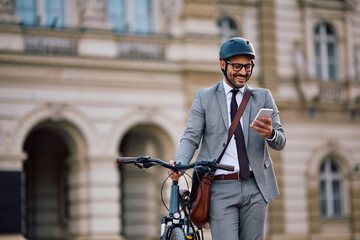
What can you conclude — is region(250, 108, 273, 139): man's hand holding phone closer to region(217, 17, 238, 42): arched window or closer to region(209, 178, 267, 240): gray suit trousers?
region(209, 178, 267, 240): gray suit trousers

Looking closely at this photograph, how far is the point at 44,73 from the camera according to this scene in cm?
1941

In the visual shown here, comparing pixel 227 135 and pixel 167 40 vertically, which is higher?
pixel 167 40

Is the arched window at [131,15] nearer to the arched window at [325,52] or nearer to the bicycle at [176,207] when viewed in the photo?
the arched window at [325,52]

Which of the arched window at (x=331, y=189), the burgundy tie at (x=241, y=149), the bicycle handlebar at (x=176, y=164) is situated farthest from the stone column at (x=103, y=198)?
the bicycle handlebar at (x=176, y=164)

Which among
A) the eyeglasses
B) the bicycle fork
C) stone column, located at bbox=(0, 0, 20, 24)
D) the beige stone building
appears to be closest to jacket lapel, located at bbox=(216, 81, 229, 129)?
the eyeglasses

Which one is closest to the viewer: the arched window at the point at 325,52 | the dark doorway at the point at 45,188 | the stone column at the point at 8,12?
the stone column at the point at 8,12

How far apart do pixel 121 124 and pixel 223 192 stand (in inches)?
560

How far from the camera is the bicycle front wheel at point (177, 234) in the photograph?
231 inches

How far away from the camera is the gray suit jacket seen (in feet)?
20.4

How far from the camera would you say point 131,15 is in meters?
21.0

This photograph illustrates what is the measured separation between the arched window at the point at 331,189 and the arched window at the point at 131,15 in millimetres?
7330

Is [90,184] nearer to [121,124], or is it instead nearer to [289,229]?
[121,124]

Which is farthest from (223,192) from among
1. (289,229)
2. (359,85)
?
(359,85)

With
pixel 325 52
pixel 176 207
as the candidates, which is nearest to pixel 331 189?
pixel 325 52
